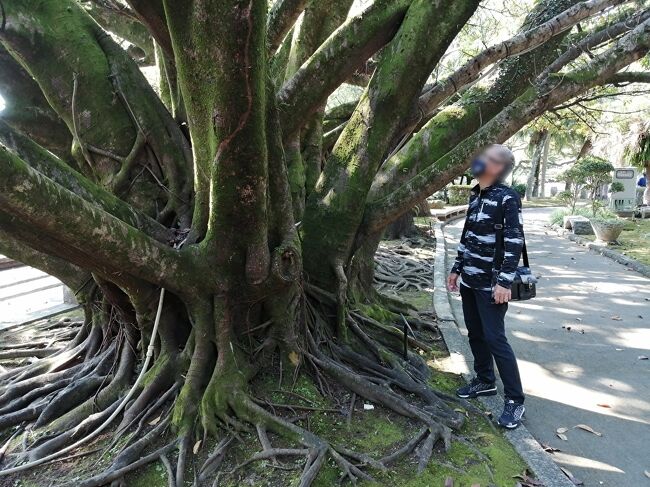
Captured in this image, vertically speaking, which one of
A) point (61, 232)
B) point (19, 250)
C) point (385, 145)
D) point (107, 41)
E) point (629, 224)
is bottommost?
point (629, 224)

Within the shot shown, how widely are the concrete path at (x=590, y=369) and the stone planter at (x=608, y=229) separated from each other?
146 inches

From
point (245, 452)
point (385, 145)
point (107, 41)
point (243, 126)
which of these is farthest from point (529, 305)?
point (107, 41)

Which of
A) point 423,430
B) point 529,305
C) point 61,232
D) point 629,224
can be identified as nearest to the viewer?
Answer: point 61,232

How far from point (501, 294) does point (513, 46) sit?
230 cm

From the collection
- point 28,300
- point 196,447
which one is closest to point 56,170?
point 196,447

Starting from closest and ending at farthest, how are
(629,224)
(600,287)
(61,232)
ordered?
1. (61,232)
2. (600,287)
3. (629,224)

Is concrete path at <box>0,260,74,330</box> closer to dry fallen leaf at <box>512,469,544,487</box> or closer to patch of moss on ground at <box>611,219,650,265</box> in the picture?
dry fallen leaf at <box>512,469,544,487</box>

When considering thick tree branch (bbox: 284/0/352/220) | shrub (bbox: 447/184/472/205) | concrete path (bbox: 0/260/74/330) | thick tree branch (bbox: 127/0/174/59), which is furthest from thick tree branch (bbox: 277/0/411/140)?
shrub (bbox: 447/184/472/205)

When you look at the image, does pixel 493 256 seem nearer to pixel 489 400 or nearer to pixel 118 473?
pixel 489 400

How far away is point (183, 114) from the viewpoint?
459 centimetres

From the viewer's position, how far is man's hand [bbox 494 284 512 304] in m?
3.44

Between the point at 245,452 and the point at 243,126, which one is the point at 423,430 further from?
the point at 243,126

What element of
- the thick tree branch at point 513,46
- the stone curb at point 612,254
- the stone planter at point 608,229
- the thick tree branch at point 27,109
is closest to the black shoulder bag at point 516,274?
the thick tree branch at point 513,46

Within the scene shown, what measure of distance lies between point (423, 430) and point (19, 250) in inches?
149
